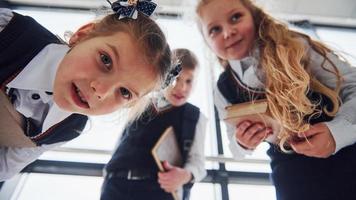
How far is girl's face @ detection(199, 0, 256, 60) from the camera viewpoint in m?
1.08

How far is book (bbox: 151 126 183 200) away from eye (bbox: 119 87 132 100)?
1.33ft

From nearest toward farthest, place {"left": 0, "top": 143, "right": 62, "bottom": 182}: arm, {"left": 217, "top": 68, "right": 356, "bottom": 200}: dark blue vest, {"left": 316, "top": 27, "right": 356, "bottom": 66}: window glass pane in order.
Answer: {"left": 217, "top": 68, "right": 356, "bottom": 200}: dark blue vest
{"left": 0, "top": 143, "right": 62, "bottom": 182}: arm
{"left": 316, "top": 27, "right": 356, "bottom": 66}: window glass pane

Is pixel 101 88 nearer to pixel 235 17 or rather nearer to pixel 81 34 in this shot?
pixel 81 34

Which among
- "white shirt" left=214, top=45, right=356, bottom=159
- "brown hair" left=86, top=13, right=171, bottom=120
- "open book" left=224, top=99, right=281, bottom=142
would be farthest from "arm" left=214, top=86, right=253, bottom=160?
"brown hair" left=86, top=13, right=171, bottom=120

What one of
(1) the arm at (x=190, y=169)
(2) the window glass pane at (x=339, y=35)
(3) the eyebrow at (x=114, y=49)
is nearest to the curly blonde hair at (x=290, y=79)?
(3) the eyebrow at (x=114, y=49)

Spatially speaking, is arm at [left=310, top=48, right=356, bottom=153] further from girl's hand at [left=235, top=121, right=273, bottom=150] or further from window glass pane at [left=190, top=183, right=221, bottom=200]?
window glass pane at [left=190, top=183, right=221, bottom=200]

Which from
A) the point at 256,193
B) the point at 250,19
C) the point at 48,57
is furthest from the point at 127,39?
the point at 256,193

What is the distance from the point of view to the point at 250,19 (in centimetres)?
112

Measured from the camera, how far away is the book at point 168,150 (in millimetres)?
1237

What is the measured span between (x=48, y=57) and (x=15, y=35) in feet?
0.33

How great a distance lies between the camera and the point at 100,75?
0.81 metres

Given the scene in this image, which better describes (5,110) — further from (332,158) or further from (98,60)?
(332,158)

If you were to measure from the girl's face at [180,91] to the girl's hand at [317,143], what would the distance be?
2.70 feet

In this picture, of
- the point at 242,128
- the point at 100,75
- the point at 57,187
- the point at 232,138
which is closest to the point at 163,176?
the point at 232,138
